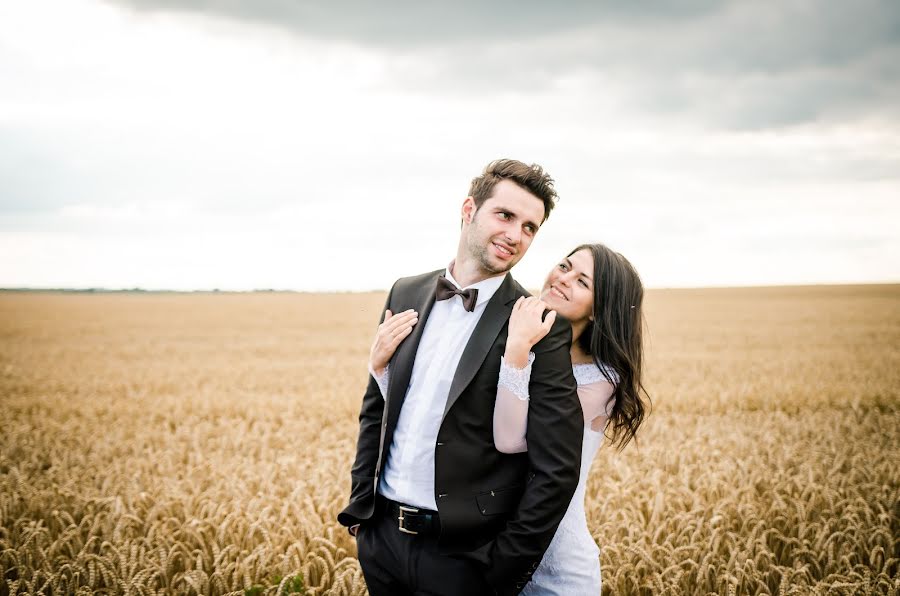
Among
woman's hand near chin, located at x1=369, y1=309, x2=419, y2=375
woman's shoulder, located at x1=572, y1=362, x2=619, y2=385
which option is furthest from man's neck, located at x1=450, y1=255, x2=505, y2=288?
woman's shoulder, located at x1=572, y1=362, x2=619, y2=385

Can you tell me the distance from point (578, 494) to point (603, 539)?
225 cm

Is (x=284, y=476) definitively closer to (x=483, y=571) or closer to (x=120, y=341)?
(x=483, y=571)

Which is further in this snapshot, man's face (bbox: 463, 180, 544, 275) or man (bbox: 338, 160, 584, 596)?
man's face (bbox: 463, 180, 544, 275)

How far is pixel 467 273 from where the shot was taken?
277 centimetres

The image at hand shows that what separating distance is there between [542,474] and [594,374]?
0.85 metres

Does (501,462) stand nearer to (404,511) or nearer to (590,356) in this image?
(404,511)

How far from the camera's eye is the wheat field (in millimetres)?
4355

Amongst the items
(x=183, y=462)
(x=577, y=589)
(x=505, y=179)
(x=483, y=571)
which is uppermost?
(x=505, y=179)

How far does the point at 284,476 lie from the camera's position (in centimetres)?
665

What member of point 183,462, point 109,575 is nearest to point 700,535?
point 109,575

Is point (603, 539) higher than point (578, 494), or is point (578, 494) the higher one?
point (578, 494)

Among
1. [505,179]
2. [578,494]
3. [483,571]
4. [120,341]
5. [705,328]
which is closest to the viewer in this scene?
Answer: [483,571]

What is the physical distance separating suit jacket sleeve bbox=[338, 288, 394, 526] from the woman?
0.24m

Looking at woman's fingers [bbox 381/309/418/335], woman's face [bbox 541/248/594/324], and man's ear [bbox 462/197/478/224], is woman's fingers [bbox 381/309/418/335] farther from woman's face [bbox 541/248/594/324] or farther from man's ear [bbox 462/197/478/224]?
woman's face [bbox 541/248/594/324]
